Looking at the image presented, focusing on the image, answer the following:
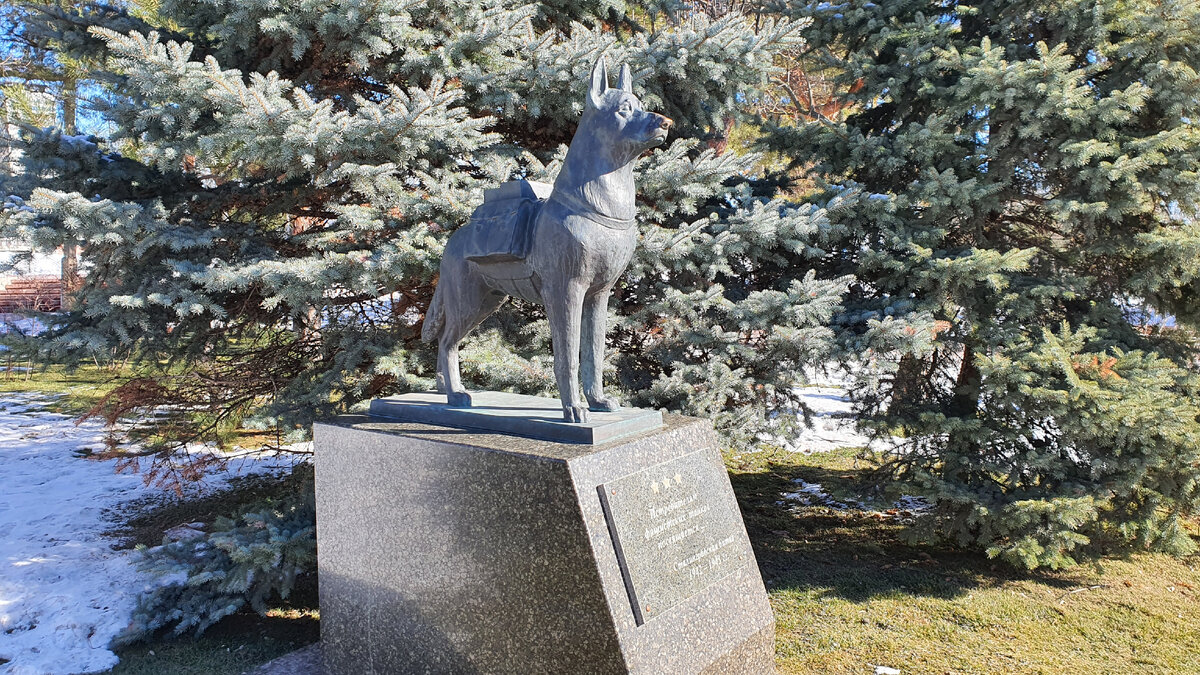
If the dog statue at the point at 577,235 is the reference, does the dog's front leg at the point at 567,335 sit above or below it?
below

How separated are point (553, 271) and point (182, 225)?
10.2 feet

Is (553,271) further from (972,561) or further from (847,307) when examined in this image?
(972,561)

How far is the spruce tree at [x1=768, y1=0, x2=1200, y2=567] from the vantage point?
412cm

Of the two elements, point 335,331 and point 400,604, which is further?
A: point 335,331

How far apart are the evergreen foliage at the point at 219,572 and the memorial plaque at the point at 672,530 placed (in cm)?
229

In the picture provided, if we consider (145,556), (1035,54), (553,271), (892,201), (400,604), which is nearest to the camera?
(553,271)

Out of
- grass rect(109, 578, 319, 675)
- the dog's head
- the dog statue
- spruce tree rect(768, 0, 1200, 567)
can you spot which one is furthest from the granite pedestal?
spruce tree rect(768, 0, 1200, 567)

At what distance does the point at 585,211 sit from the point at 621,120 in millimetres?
347

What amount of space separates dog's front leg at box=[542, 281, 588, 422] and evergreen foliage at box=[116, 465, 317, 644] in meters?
2.12

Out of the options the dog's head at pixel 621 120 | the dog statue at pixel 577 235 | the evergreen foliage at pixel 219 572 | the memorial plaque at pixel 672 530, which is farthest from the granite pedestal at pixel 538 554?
the dog's head at pixel 621 120

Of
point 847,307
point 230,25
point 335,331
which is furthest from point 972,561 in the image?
point 230,25

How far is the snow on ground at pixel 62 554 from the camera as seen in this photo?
12.1 ft

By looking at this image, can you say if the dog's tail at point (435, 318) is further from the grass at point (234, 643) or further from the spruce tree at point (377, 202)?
the grass at point (234, 643)

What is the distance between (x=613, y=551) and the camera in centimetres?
253
